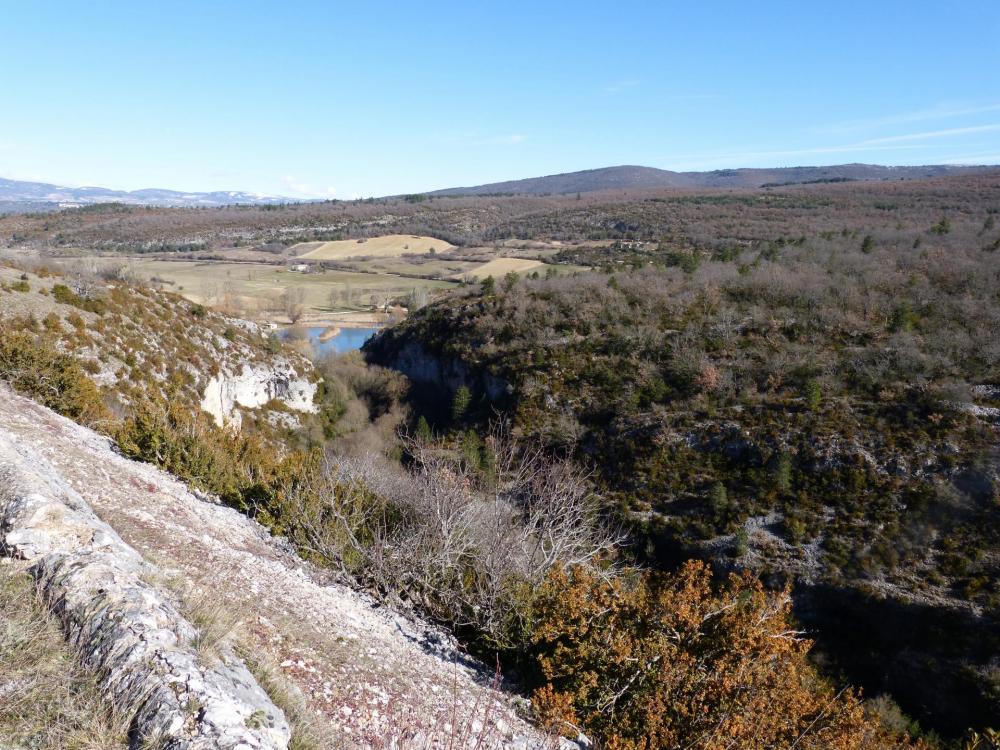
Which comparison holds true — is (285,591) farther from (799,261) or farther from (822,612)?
(799,261)

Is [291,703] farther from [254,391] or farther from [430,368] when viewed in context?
[430,368]

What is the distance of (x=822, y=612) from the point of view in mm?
20625

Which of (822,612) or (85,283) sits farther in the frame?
(85,283)

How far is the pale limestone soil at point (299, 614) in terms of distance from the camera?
5.95 m

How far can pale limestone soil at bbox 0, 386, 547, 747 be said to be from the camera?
19.5ft

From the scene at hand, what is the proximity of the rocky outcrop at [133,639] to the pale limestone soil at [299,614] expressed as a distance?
1255 mm

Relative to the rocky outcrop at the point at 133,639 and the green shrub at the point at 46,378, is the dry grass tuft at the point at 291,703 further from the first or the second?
the green shrub at the point at 46,378

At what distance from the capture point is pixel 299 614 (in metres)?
7.36

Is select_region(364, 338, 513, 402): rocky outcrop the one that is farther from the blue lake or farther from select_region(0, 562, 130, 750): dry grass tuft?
select_region(0, 562, 130, 750): dry grass tuft

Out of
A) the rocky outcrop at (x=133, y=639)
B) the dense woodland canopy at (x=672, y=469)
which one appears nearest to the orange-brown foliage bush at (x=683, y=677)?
the dense woodland canopy at (x=672, y=469)

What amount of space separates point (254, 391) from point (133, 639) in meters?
28.4

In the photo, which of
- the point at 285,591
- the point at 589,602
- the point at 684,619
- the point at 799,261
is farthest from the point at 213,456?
the point at 799,261

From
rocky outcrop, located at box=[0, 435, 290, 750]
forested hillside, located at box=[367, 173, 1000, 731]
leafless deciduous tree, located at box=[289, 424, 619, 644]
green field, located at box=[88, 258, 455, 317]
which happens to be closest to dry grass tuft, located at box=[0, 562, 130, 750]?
rocky outcrop, located at box=[0, 435, 290, 750]

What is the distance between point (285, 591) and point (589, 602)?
171 inches
